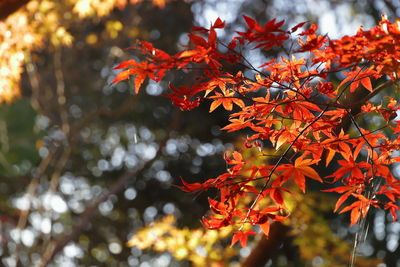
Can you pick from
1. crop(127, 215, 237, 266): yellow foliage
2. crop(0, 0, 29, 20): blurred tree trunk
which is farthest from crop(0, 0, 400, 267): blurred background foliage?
crop(0, 0, 29, 20): blurred tree trunk

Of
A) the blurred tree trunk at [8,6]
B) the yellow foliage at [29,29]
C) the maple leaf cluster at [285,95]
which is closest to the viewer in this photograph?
the maple leaf cluster at [285,95]

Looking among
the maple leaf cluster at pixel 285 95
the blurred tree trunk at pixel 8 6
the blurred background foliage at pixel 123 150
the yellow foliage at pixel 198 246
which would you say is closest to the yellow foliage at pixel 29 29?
the blurred background foliage at pixel 123 150

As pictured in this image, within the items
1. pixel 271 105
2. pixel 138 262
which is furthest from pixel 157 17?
pixel 271 105

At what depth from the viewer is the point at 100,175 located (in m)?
7.14

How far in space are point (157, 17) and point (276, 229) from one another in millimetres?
4962

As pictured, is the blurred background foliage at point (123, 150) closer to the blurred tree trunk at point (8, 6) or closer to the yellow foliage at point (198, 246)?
the yellow foliage at point (198, 246)

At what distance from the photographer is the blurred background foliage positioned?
4945 mm

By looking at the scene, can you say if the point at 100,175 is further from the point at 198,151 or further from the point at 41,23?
the point at 41,23

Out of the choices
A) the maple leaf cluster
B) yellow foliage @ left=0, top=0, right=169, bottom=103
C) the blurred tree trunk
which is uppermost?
the blurred tree trunk

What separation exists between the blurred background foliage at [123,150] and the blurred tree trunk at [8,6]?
8.17ft

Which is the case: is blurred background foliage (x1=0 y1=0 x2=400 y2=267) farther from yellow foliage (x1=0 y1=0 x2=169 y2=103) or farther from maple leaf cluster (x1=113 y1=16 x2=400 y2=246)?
maple leaf cluster (x1=113 y1=16 x2=400 y2=246)

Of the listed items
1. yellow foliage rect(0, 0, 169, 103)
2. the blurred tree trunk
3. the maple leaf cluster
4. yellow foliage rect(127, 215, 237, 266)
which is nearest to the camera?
the maple leaf cluster

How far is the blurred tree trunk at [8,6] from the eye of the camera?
7.06ft

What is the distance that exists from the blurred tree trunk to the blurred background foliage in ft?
8.17
